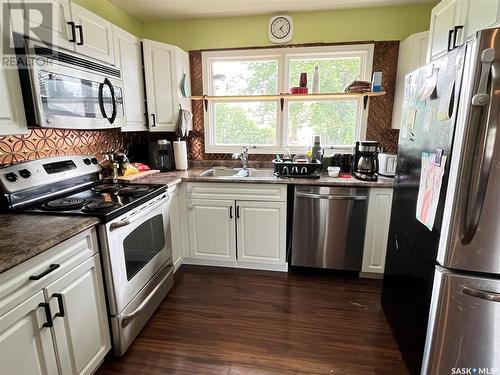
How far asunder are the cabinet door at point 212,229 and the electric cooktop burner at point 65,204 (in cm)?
101

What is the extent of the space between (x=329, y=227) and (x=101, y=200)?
70.5 inches

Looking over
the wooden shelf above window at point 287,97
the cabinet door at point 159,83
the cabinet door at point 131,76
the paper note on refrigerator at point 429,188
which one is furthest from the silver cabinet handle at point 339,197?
the cabinet door at point 131,76

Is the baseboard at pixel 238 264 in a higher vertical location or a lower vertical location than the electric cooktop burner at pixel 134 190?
lower

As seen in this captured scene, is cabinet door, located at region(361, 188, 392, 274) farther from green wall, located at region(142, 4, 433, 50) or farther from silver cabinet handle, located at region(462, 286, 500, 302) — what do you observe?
green wall, located at region(142, 4, 433, 50)

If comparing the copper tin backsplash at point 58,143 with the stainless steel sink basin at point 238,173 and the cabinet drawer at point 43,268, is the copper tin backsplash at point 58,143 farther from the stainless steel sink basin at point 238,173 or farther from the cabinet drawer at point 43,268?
the stainless steel sink basin at point 238,173

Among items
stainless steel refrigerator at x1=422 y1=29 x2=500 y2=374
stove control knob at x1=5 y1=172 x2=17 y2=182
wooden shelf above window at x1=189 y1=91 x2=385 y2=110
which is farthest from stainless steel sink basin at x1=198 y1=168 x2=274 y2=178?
stainless steel refrigerator at x1=422 y1=29 x2=500 y2=374

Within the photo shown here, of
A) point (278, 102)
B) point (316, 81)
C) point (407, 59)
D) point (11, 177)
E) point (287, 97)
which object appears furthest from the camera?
point (278, 102)

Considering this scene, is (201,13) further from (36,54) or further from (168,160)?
(36,54)

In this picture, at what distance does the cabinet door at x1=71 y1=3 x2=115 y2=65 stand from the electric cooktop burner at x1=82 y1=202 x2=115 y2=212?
1026 mm

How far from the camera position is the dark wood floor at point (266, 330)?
5.29 feet

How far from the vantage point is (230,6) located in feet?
8.36

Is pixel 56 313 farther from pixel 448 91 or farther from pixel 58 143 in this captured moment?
pixel 448 91

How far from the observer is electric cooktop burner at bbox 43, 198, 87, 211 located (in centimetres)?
157

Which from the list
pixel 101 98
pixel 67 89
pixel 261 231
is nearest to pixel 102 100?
pixel 101 98
